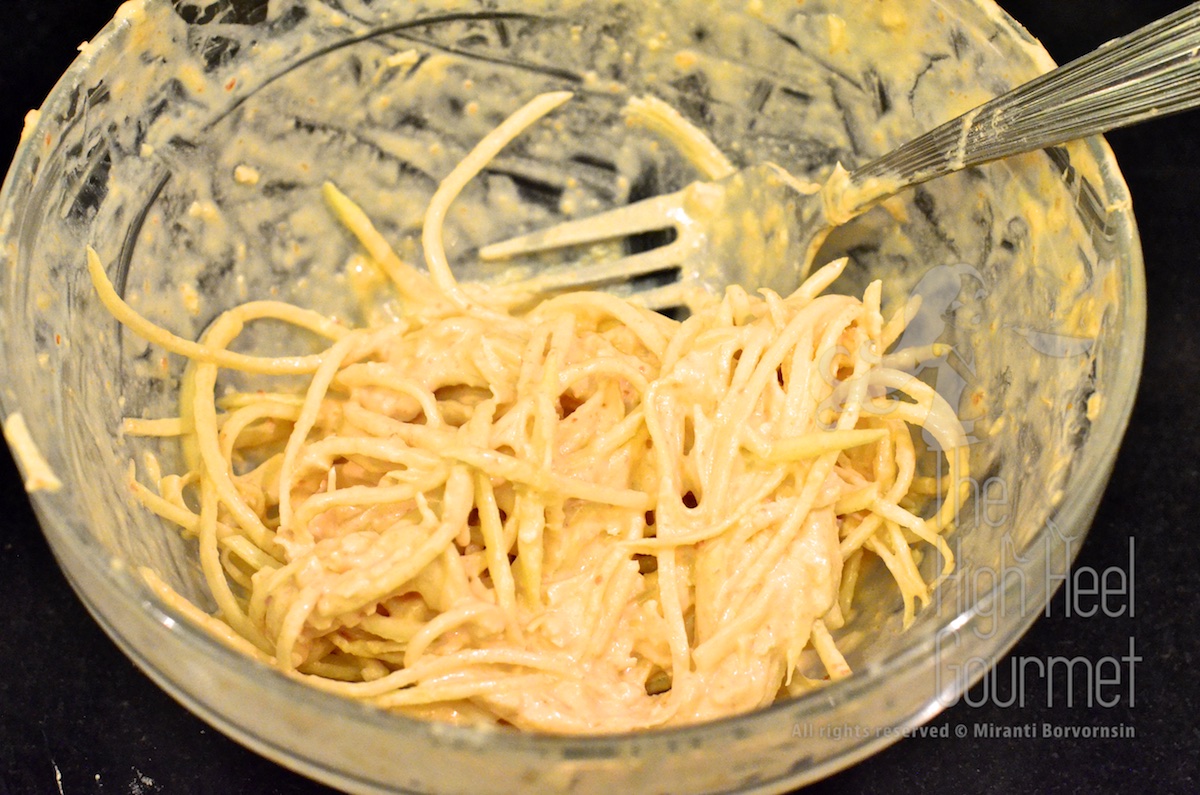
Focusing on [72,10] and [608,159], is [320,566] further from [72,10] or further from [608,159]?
[72,10]

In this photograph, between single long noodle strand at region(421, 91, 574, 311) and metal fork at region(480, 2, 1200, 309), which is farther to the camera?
single long noodle strand at region(421, 91, 574, 311)

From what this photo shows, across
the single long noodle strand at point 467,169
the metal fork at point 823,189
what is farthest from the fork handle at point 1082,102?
the single long noodle strand at point 467,169

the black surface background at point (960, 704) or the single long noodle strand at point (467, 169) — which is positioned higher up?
the single long noodle strand at point (467, 169)

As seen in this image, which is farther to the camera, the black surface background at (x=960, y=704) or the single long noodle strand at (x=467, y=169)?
the single long noodle strand at (x=467, y=169)

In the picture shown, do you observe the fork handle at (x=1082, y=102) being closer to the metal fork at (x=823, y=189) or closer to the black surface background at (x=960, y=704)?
the metal fork at (x=823, y=189)

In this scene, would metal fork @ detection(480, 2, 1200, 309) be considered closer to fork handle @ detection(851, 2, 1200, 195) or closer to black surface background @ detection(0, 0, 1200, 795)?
fork handle @ detection(851, 2, 1200, 195)

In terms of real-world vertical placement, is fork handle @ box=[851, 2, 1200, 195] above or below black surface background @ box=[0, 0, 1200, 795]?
above

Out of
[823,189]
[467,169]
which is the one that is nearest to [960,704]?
[823,189]

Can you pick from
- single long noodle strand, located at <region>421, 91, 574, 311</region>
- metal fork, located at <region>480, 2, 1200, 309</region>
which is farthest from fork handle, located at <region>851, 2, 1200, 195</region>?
single long noodle strand, located at <region>421, 91, 574, 311</region>

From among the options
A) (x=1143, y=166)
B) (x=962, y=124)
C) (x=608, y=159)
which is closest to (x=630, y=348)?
(x=608, y=159)
